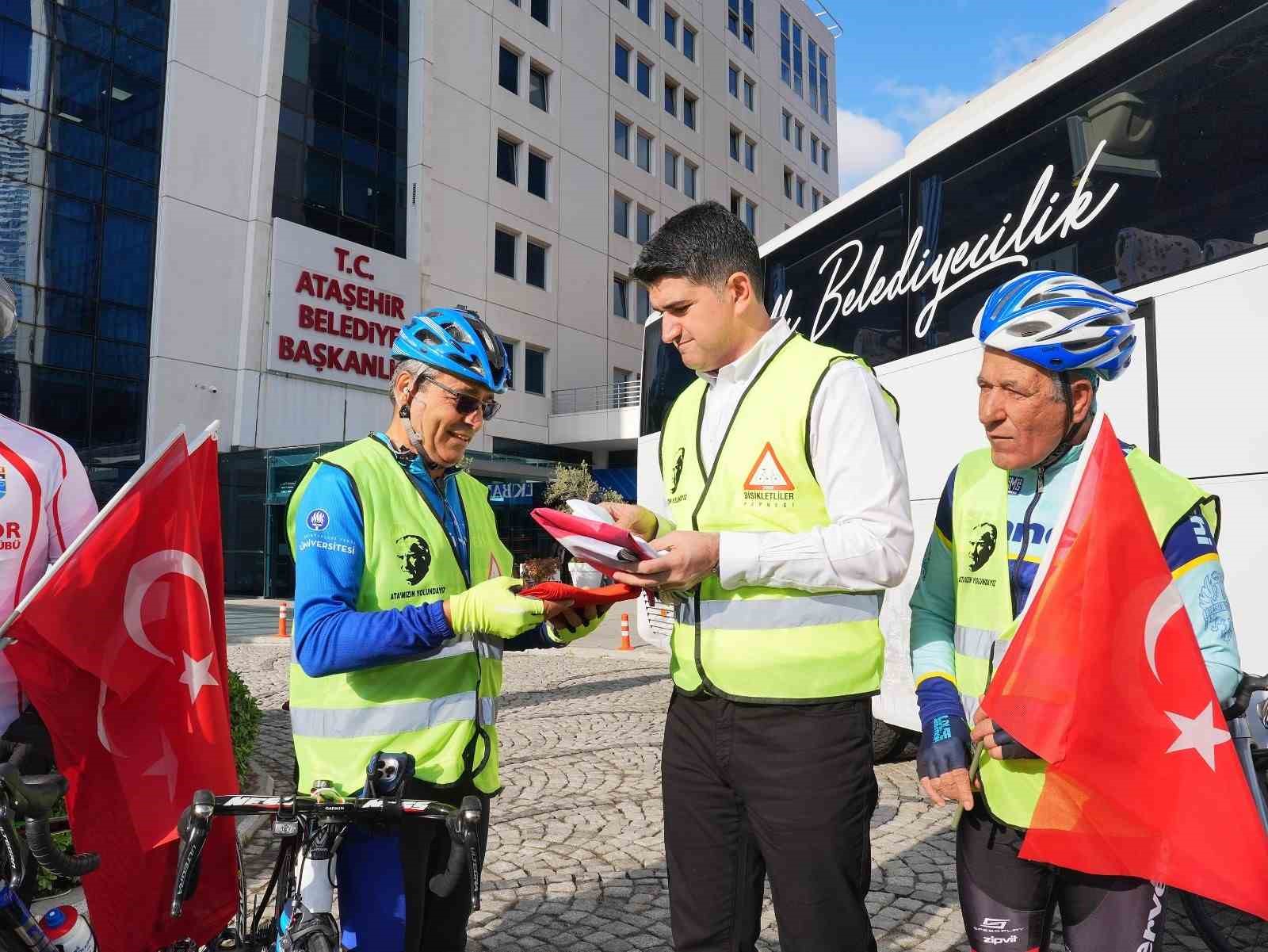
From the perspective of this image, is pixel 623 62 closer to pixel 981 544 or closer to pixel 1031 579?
pixel 981 544

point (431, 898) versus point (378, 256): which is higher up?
point (378, 256)

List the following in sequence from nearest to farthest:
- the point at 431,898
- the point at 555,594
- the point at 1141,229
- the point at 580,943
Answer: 1. the point at 555,594
2. the point at 431,898
3. the point at 580,943
4. the point at 1141,229

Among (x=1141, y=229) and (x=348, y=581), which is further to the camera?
(x=1141, y=229)

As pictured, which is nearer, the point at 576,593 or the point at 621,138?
the point at 576,593

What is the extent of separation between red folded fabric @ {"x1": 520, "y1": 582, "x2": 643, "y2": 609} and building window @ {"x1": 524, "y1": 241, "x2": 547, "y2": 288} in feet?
99.0

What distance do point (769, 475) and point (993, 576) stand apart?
0.58 meters

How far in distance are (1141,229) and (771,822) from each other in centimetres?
371

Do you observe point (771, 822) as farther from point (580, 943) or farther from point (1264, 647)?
point (1264, 647)

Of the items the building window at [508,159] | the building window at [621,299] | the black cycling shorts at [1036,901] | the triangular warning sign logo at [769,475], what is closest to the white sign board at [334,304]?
the building window at [508,159]

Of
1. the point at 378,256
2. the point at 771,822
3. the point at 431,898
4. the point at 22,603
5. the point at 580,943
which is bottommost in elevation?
the point at 580,943

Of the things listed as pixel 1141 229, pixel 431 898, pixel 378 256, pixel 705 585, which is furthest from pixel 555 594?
pixel 378 256

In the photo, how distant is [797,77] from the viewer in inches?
1847

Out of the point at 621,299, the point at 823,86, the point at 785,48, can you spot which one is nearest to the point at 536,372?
the point at 621,299

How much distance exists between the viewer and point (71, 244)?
69.9 ft
